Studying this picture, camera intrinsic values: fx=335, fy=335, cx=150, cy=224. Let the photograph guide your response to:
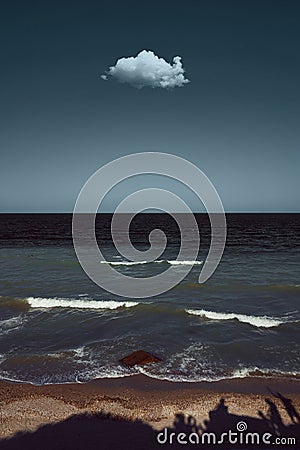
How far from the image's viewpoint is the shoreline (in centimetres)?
862

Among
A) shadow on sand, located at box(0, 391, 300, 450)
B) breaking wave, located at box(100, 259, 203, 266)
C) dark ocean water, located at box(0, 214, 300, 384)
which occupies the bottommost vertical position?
shadow on sand, located at box(0, 391, 300, 450)

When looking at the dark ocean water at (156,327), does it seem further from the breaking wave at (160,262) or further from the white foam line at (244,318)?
the breaking wave at (160,262)

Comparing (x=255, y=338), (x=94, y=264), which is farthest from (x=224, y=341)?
(x=94, y=264)

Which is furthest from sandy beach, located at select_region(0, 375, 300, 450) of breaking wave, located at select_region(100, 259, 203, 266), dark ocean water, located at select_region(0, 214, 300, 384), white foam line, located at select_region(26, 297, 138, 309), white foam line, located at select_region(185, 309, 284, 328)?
breaking wave, located at select_region(100, 259, 203, 266)

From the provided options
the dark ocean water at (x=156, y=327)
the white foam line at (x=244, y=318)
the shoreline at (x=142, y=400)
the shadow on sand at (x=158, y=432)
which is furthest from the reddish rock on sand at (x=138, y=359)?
the white foam line at (x=244, y=318)

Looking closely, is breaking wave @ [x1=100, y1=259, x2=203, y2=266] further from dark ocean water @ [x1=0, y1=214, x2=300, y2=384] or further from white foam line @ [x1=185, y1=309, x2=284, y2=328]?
white foam line @ [x1=185, y1=309, x2=284, y2=328]

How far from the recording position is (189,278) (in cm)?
2588

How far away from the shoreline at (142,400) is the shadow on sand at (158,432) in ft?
0.44

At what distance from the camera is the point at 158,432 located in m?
8.08

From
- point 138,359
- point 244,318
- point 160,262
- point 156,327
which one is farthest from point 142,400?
point 160,262

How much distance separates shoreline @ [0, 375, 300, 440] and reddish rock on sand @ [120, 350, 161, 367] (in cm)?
85

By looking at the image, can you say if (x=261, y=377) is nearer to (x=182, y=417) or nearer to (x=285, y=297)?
(x=182, y=417)

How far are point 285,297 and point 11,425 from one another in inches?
663

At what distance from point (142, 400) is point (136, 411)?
559 millimetres
